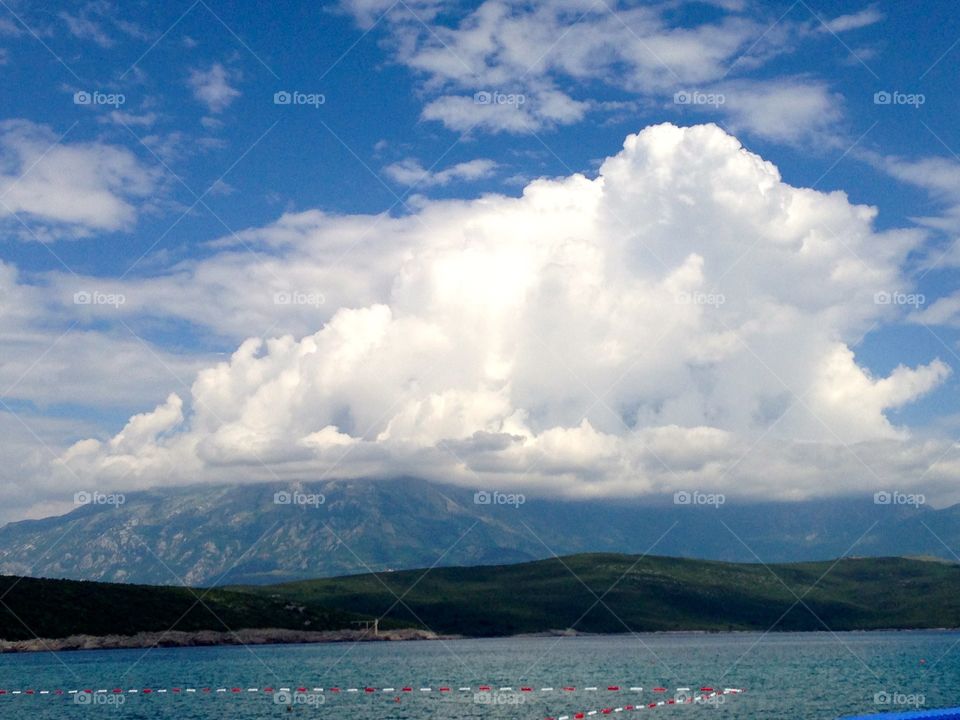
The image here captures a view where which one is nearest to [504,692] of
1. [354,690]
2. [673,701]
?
[354,690]

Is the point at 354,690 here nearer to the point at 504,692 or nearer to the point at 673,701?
the point at 504,692

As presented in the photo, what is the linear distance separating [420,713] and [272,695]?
34585 millimetres

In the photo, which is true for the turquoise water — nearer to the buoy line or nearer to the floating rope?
the buoy line

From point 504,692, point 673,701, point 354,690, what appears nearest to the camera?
point 673,701

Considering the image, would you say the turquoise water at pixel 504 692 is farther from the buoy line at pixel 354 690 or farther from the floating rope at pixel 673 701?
the floating rope at pixel 673 701

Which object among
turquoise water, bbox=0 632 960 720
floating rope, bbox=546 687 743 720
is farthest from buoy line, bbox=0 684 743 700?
turquoise water, bbox=0 632 960 720

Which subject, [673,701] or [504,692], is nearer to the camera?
[673,701]

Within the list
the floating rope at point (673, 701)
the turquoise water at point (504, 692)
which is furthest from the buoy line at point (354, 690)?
the turquoise water at point (504, 692)

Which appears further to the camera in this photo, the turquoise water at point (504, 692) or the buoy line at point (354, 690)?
the buoy line at point (354, 690)

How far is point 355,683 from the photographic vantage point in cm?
15938

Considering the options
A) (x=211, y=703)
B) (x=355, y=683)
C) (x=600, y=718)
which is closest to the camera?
(x=600, y=718)

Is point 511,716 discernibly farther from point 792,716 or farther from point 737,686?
point 737,686

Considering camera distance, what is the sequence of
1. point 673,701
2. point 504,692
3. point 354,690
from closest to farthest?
1. point 673,701
2. point 504,692
3. point 354,690

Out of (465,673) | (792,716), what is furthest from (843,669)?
(792,716)
